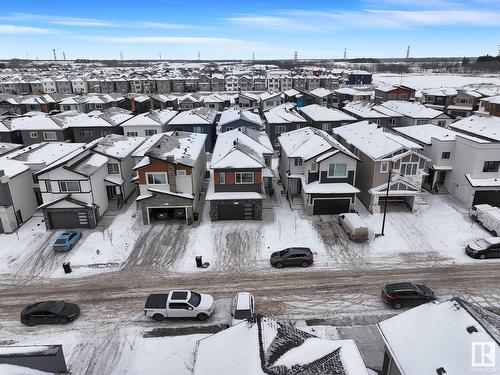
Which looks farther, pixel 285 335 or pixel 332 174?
pixel 332 174

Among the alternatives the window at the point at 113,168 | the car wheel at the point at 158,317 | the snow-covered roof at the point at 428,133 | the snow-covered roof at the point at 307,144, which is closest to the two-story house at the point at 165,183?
the window at the point at 113,168

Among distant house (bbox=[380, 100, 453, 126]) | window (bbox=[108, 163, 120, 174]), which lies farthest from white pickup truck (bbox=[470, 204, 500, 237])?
window (bbox=[108, 163, 120, 174])

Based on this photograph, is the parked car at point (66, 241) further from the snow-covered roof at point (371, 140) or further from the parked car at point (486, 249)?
the parked car at point (486, 249)

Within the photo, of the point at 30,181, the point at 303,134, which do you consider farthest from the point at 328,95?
the point at 30,181

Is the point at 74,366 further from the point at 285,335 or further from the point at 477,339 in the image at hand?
the point at 477,339

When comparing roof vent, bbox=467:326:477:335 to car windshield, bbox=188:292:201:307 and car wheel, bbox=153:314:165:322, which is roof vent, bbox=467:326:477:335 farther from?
car wheel, bbox=153:314:165:322
